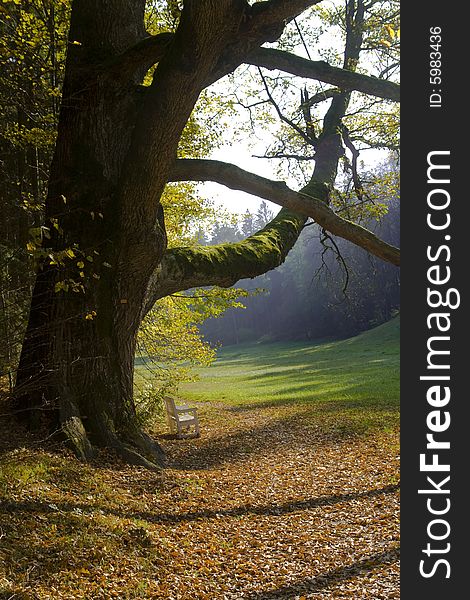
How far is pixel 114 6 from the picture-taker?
294 inches

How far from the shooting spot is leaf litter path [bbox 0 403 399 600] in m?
4.38

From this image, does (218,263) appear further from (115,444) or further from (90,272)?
(115,444)

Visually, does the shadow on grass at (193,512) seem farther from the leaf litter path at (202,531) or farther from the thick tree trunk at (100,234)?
the thick tree trunk at (100,234)

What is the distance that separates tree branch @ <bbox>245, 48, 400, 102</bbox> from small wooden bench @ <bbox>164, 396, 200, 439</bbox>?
724 centimetres

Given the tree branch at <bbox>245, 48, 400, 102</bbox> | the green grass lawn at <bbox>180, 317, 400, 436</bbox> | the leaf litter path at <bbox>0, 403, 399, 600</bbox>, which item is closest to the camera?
the leaf litter path at <bbox>0, 403, 399, 600</bbox>

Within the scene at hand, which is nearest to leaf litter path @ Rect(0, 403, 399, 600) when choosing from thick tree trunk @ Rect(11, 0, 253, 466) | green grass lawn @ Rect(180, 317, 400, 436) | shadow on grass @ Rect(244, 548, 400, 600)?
shadow on grass @ Rect(244, 548, 400, 600)

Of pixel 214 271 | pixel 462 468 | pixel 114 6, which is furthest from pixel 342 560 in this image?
pixel 114 6

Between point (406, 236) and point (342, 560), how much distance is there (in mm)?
3040

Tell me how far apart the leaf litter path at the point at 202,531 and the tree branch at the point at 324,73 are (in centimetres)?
552

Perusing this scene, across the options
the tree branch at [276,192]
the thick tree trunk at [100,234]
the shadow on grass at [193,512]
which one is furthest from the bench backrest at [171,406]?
the tree branch at [276,192]

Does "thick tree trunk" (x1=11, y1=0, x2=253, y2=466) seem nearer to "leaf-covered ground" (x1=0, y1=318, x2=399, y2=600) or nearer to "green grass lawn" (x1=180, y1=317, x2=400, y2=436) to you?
"leaf-covered ground" (x1=0, y1=318, x2=399, y2=600)

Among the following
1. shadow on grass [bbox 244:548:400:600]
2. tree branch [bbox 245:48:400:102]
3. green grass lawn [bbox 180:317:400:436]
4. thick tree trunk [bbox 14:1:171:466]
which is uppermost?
tree branch [bbox 245:48:400:102]

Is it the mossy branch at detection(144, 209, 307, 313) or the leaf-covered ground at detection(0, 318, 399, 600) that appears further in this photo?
the mossy branch at detection(144, 209, 307, 313)

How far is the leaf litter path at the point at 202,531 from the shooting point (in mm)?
4383
